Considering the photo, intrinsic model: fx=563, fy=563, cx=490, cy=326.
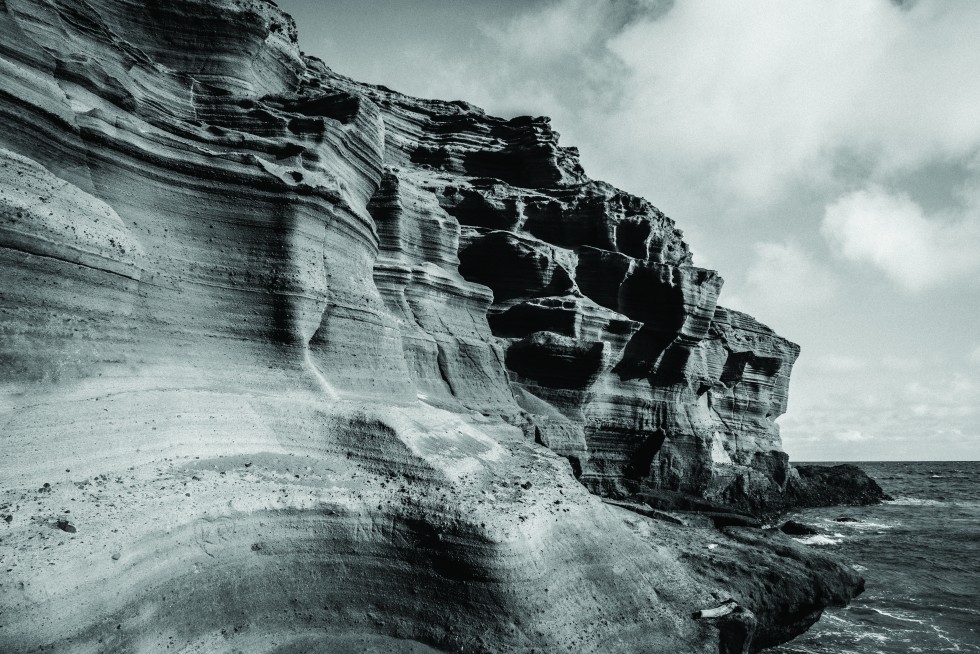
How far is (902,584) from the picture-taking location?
17047 mm

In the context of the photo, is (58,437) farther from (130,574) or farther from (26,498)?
(130,574)

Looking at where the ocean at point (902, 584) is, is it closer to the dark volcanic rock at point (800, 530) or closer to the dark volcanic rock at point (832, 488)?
the dark volcanic rock at point (800, 530)

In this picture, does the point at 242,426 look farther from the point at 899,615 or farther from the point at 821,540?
the point at 821,540

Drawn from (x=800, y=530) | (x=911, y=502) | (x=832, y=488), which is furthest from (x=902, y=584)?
(x=911, y=502)

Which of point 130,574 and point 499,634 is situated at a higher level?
point 130,574

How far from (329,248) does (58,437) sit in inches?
262

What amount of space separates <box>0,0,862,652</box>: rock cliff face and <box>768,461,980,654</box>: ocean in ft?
2.79

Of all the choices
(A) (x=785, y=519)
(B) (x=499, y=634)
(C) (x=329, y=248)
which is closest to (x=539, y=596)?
(B) (x=499, y=634)

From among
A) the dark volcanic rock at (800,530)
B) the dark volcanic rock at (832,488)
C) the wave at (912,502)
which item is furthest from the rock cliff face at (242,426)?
the wave at (912,502)

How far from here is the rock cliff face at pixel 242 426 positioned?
23.7 feet

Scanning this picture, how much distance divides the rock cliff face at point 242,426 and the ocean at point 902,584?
2.79 ft

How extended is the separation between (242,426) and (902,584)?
1930 cm

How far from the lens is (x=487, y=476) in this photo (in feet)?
37.0

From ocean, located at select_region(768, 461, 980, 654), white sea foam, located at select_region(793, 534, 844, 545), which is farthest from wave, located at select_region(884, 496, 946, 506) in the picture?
white sea foam, located at select_region(793, 534, 844, 545)
